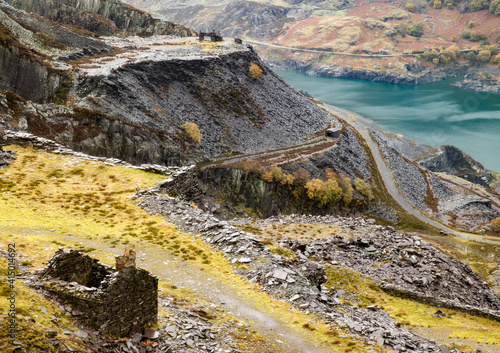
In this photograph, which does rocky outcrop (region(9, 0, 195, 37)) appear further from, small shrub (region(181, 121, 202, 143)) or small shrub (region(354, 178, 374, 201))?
small shrub (region(354, 178, 374, 201))

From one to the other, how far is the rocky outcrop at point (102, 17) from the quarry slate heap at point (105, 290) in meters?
151

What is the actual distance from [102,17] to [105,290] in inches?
6762

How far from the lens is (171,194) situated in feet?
116

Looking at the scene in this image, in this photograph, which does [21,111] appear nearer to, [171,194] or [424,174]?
[171,194]

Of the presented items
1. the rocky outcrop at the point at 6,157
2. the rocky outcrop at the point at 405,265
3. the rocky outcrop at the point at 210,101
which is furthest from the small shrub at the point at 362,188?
the rocky outcrop at the point at 6,157

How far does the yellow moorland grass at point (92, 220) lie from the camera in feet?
69.6

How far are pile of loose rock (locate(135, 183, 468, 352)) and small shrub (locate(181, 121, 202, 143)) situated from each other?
64.7 m

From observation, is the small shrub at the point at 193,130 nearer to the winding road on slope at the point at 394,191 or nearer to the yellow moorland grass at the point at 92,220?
the yellow moorland grass at the point at 92,220

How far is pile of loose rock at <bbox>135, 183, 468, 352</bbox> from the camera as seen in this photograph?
20516 mm

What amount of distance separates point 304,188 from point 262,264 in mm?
74991

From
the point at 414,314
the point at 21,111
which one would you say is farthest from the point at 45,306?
the point at 21,111

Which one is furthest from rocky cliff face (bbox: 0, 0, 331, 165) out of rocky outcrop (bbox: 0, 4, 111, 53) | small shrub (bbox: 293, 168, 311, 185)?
small shrub (bbox: 293, 168, 311, 185)

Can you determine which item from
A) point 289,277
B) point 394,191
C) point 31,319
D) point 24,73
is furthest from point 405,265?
point 394,191

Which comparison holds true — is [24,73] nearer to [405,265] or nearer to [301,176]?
[301,176]
